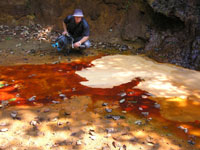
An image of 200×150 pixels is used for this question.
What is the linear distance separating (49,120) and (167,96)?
6.13ft

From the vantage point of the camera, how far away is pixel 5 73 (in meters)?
3.80

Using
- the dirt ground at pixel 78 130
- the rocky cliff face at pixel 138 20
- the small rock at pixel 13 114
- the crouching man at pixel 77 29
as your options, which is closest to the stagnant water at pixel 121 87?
the dirt ground at pixel 78 130

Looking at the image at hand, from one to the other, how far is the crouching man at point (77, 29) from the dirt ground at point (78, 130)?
2343mm

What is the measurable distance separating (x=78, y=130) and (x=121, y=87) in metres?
1.39

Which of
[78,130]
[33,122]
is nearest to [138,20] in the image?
[78,130]

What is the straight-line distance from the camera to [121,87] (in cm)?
338

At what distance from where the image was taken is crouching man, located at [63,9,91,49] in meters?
4.79

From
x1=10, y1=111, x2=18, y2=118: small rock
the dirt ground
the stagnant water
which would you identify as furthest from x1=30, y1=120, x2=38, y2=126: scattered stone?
the stagnant water

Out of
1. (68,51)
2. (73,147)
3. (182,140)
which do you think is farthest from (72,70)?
(182,140)

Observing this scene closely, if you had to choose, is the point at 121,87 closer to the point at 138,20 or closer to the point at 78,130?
the point at 78,130

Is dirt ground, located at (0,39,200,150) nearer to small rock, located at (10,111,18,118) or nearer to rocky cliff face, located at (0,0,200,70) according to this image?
small rock, located at (10,111,18,118)

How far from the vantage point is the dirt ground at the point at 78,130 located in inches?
79.0

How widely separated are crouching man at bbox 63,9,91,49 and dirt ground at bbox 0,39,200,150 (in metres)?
2.34

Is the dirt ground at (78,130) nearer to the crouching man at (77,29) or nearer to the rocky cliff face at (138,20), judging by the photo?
the crouching man at (77,29)
